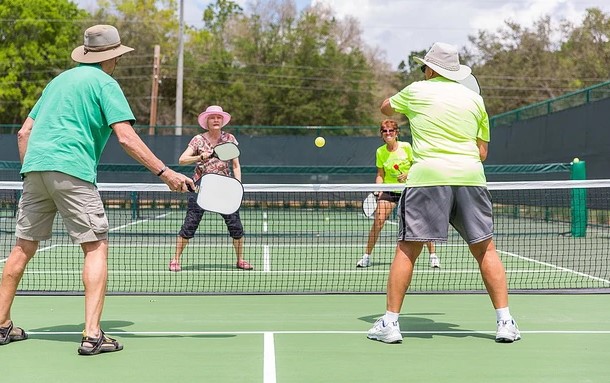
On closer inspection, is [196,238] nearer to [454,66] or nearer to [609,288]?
[609,288]

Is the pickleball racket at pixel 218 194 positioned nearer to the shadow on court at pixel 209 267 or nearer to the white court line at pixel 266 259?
the white court line at pixel 266 259

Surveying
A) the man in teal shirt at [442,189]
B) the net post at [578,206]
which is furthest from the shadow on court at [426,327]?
the net post at [578,206]

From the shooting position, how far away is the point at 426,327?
5.46 m

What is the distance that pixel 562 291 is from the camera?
684 centimetres

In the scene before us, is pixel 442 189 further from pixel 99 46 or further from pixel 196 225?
pixel 196 225

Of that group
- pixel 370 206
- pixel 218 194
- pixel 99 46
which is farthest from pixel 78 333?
pixel 370 206

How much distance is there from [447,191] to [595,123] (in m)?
13.3

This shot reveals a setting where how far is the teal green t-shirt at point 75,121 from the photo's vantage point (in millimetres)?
4598

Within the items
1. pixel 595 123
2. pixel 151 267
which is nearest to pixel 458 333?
pixel 151 267

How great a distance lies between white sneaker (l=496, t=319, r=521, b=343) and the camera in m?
4.87

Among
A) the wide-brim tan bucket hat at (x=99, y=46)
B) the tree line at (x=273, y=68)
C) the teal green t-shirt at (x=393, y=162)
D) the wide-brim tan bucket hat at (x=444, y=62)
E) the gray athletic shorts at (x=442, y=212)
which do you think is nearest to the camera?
the wide-brim tan bucket hat at (x=99, y=46)

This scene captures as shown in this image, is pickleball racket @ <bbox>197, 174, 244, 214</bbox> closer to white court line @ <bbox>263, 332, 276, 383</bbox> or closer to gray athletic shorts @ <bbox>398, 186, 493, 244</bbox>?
white court line @ <bbox>263, 332, 276, 383</bbox>

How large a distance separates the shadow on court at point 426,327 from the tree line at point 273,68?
1569 inches

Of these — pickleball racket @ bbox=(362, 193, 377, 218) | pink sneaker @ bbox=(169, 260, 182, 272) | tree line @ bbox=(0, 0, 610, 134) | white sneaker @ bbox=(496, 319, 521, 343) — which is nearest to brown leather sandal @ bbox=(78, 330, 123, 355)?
white sneaker @ bbox=(496, 319, 521, 343)
